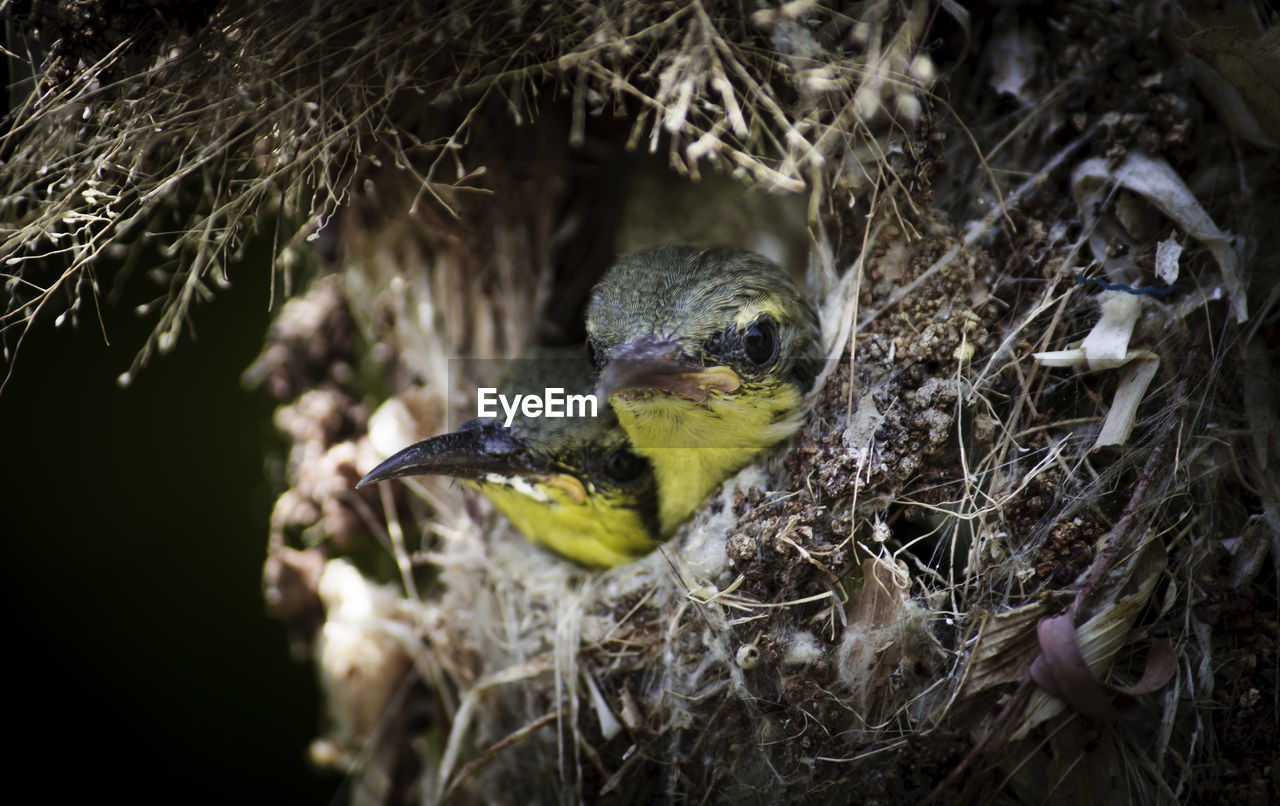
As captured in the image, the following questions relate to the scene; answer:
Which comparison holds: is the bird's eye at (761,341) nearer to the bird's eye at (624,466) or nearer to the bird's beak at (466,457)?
the bird's eye at (624,466)

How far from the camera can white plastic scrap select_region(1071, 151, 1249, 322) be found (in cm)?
166

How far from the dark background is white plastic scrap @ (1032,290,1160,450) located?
183 cm

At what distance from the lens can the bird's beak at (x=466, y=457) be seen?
1.99 m

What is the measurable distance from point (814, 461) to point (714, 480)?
1.31 feet

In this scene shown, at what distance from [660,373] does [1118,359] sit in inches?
36.1

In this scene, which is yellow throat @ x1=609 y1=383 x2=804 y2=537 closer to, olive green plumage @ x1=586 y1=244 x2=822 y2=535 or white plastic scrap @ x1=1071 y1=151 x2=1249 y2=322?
olive green plumage @ x1=586 y1=244 x2=822 y2=535

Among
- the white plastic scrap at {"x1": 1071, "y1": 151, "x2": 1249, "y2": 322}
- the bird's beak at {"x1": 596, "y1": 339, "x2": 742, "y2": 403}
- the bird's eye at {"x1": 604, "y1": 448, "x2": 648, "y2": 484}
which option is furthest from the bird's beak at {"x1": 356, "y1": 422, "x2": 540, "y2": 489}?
the white plastic scrap at {"x1": 1071, "y1": 151, "x2": 1249, "y2": 322}

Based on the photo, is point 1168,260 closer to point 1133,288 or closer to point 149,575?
point 1133,288

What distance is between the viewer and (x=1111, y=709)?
1.48 meters

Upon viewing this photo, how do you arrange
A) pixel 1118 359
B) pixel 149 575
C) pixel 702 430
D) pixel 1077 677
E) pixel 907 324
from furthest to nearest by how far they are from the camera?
pixel 149 575 → pixel 702 430 → pixel 907 324 → pixel 1118 359 → pixel 1077 677

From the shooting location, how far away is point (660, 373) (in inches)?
71.9

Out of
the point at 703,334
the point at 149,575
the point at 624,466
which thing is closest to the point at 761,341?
the point at 703,334

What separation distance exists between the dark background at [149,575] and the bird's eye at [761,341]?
46.2 inches

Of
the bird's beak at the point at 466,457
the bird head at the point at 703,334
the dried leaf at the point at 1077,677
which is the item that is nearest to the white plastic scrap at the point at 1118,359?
the dried leaf at the point at 1077,677
